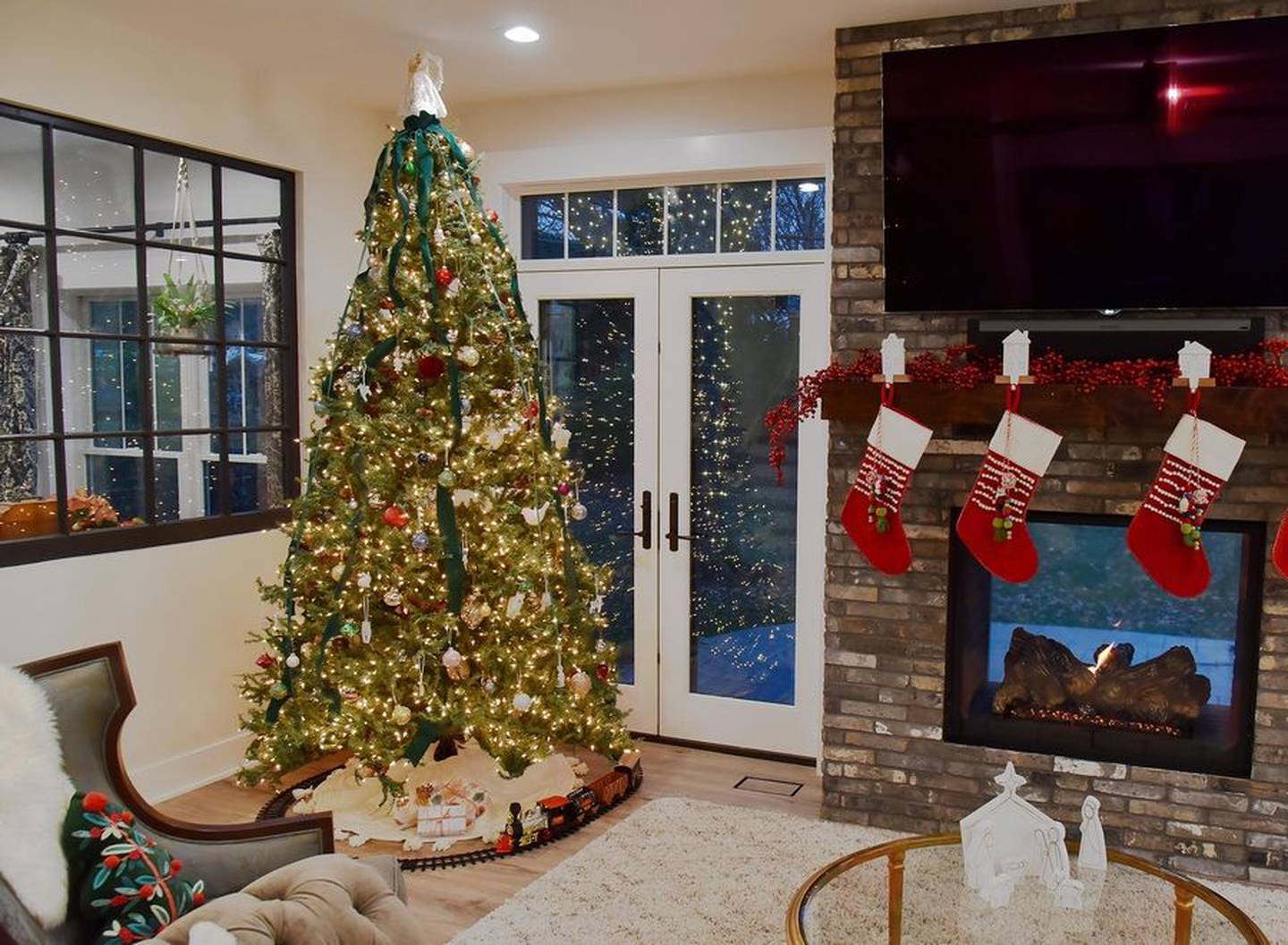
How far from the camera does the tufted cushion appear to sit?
1906 millimetres

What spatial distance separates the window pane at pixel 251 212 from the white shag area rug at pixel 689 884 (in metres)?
2.65

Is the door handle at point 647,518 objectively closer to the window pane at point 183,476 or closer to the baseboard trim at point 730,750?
the baseboard trim at point 730,750

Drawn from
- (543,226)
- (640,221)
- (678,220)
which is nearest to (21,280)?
(543,226)

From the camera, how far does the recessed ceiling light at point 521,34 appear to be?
148 inches

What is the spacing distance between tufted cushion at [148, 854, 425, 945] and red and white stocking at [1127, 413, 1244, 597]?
2341mm

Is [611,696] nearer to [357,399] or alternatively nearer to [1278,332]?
[357,399]

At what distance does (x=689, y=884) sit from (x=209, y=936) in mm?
1873

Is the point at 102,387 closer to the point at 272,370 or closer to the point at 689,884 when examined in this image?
the point at 272,370

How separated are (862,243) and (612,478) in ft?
5.15

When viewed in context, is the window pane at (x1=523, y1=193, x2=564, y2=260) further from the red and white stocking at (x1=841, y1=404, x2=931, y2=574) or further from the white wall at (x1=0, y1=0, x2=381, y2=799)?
the red and white stocking at (x1=841, y1=404, x2=931, y2=574)

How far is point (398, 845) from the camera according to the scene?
3.64 m

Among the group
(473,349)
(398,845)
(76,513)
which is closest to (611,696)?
(398,845)

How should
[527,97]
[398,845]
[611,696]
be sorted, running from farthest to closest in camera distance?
[527,97]
[611,696]
[398,845]

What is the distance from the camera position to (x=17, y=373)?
353cm
